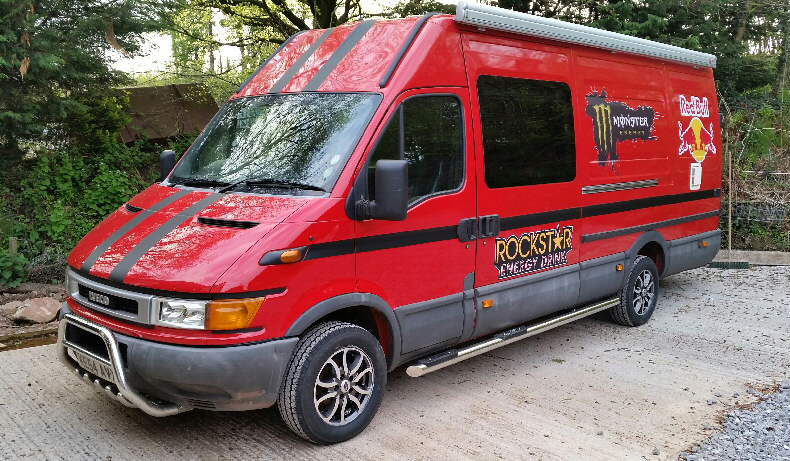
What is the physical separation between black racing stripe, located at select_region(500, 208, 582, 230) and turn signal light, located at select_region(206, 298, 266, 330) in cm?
224

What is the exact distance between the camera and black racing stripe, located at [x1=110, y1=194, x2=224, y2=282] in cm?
409

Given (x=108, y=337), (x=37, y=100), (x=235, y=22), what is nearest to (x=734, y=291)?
(x=108, y=337)

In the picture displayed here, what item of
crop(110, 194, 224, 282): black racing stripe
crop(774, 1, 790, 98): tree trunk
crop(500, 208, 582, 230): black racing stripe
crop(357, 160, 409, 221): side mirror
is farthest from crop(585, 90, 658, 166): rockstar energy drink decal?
crop(774, 1, 790, 98): tree trunk

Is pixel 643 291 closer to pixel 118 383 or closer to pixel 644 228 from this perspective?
pixel 644 228

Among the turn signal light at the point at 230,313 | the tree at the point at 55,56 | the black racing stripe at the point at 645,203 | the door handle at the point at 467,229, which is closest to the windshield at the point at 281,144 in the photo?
the turn signal light at the point at 230,313

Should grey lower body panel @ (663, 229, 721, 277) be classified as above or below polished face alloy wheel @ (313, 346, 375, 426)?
above

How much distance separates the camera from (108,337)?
13.1 feet

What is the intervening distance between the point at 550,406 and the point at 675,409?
2.97ft

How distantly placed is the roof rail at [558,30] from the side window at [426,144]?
663mm

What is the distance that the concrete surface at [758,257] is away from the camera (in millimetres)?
9930

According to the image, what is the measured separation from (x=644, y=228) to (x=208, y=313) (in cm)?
483

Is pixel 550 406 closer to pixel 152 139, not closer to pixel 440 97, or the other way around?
pixel 440 97

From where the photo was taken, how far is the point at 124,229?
4.50 metres

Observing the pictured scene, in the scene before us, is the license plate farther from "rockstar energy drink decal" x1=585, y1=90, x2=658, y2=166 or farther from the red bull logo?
the red bull logo
